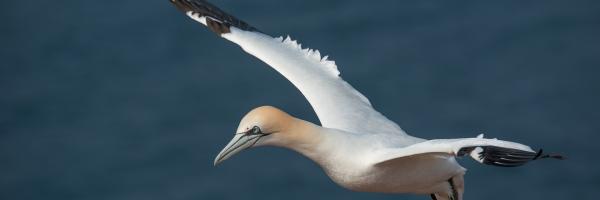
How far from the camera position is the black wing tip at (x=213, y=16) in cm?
1253

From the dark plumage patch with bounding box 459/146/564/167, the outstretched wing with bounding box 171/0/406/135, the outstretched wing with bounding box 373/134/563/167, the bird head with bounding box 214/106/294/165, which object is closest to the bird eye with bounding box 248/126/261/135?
the bird head with bounding box 214/106/294/165

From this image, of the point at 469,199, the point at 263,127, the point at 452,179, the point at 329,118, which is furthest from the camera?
the point at 469,199

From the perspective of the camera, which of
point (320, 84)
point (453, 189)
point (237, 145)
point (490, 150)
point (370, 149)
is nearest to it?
point (490, 150)

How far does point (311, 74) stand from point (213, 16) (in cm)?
117

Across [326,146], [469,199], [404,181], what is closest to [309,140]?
[326,146]

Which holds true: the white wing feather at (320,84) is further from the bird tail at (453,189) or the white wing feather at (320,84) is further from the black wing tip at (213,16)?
the bird tail at (453,189)

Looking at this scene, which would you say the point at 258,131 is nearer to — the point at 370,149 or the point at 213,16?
the point at 370,149

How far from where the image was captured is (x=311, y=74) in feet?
39.7

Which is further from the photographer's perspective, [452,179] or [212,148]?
[212,148]

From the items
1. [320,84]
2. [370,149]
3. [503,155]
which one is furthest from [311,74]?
[503,155]

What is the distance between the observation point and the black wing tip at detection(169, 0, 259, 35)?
41.1 feet

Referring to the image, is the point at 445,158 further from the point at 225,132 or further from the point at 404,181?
the point at 225,132

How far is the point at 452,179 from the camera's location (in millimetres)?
10781

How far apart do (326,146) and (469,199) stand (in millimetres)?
5624
